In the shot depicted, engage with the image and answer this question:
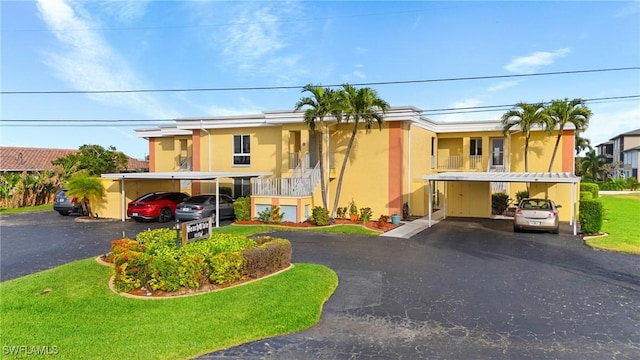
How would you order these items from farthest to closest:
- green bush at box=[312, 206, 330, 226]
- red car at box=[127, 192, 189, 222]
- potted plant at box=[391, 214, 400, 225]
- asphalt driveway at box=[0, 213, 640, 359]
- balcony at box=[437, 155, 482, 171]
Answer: balcony at box=[437, 155, 482, 171], red car at box=[127, 192, 189, 222], potted plant at box=[391, 214, 400, 225], green bush at box=[312, 206, 330, 226], asphalt driveway at box=[0, 213, 640, 359]

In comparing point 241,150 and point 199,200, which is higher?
point 241,150

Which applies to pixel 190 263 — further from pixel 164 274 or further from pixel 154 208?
pixel 154 208

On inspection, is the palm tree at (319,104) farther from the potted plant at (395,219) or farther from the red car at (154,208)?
the red car at (154,208)

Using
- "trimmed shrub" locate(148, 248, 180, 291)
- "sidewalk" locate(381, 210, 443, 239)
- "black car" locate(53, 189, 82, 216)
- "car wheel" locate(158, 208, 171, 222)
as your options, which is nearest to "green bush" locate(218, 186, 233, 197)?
"car wheel" locate(158, 208, 171, 222)

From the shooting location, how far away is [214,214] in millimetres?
19188

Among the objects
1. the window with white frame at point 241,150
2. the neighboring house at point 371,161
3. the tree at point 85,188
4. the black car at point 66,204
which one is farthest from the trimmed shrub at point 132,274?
the black car at point 66,204

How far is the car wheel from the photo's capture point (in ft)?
64.9

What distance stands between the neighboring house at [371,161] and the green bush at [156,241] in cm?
817

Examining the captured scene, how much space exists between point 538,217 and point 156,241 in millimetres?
13710

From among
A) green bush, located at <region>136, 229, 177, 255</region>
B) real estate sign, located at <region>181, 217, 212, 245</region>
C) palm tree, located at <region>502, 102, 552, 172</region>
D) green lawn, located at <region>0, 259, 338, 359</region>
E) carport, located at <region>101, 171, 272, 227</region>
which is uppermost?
palm tree, located at <region>502, 102, 552, 172</region>

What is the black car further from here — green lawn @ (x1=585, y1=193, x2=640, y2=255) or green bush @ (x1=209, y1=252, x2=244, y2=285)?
green lawn @ (x1=585, y1=193, x2=640, y2=255)

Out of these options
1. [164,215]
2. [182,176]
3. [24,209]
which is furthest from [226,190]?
[24,209]

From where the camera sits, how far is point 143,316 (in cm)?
670

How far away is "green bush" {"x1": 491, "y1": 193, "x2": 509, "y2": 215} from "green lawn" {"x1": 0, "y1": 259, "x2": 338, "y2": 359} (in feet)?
53.8
